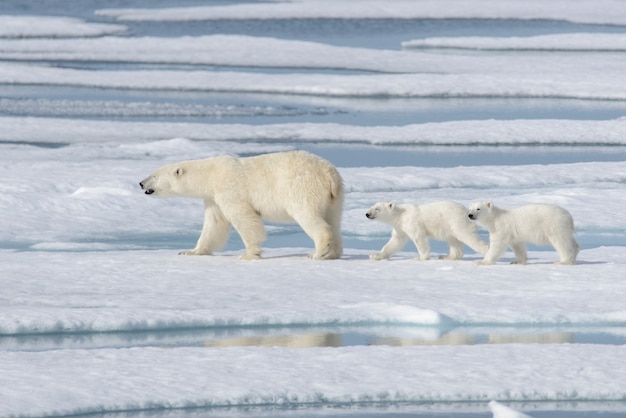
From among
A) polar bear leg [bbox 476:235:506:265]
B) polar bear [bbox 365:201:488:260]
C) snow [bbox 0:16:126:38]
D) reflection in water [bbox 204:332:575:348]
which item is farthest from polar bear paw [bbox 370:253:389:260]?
snow [bbox 0:16:126:38]

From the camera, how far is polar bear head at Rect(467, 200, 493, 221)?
6734 millimetres

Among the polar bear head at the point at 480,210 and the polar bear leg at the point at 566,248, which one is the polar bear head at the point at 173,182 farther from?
the polar bear leg at the point at 566,248

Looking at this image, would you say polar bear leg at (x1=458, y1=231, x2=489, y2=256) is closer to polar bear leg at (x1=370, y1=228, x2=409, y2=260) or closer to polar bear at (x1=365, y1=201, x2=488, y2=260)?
polar bear at (x1=365, y1=201, x2=488, y2=260)

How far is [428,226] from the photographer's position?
7105 millimetres

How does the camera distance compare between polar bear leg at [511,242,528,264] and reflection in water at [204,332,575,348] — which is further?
polar bear leg at [511,242,528,264]

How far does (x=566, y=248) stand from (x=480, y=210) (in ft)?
1.74

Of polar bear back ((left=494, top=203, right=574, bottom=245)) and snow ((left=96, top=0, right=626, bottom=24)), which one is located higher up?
snow ((left=96, top=0, right=626, bottom=24))

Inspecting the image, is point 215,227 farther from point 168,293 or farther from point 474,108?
point 474,108

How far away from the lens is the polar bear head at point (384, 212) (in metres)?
7.16

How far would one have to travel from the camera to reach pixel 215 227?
24.2 feet

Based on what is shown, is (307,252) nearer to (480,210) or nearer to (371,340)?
(480,210)

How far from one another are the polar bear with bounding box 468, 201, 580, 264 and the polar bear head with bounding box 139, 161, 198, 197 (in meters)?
1.80

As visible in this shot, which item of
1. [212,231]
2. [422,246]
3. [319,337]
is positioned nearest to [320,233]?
[422,246]

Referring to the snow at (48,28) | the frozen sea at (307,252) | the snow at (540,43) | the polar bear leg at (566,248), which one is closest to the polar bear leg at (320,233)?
the frozen sea at (307,252)
